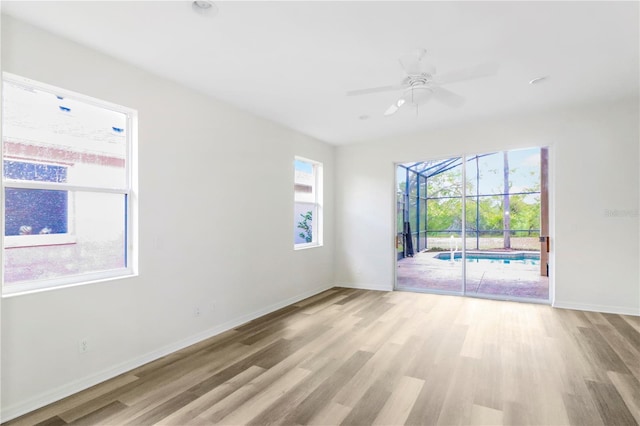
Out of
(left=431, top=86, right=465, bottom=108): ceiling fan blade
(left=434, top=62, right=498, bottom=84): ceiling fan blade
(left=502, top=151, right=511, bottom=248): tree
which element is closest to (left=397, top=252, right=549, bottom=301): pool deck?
(left=502, top=151, right=511, bottom=248): tree

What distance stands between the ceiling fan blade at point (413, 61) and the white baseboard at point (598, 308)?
13.4 ft

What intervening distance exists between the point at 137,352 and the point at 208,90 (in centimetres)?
276

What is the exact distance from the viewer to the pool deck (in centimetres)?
516

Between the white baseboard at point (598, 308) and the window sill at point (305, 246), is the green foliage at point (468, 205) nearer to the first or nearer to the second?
the white baseboard at point (598, 308)

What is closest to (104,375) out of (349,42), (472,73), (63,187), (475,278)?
(63,187)

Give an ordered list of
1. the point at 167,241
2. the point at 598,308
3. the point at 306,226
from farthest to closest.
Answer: the point at 306,226 < the point at 598,308 < the point at 167,241

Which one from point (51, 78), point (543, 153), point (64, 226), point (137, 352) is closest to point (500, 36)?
point (543, 153)

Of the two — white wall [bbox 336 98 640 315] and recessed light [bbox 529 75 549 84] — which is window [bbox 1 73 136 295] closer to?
recessed light [bbox 529 75 549 84]

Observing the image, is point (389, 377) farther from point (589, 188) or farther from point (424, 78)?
point (589, 188)

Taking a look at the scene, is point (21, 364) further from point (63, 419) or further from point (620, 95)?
point (620, 95)

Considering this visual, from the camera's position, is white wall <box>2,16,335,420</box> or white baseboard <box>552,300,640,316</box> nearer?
white wall <box>2,16,335,420</box>

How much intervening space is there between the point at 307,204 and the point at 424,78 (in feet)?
11.0

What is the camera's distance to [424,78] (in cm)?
278

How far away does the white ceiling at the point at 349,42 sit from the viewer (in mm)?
2242
